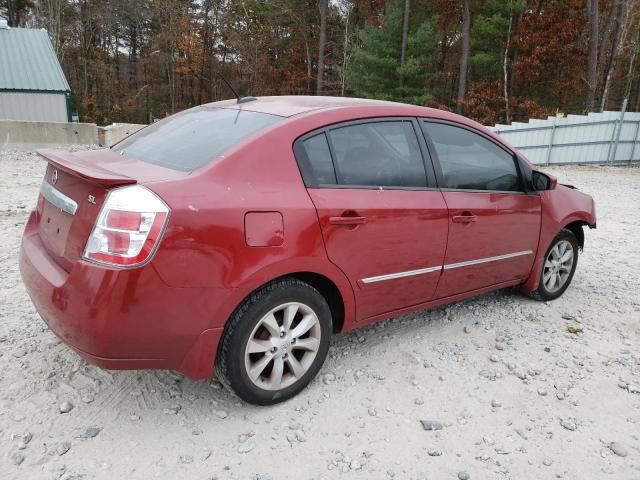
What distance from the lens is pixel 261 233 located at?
2.48 metres

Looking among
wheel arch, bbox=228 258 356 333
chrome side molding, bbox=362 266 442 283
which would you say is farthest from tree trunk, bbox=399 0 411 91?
wheel arch, bbox=228 258 356 333

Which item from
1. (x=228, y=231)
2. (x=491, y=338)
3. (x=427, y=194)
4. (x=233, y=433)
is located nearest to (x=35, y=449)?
(x=233, y=433)

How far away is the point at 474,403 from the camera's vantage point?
9.53ft

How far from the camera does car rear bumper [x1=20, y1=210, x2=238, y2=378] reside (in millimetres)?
2205

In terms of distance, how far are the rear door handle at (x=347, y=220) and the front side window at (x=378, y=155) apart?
21 centimetres

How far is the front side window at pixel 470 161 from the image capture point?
11.1 ft

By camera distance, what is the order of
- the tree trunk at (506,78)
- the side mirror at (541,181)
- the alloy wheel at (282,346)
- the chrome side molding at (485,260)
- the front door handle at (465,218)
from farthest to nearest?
the tree trunk at (506,78), the side mirror at (541,181), the chrome side molding at (485,260), the front door handle at (465,218), the alloy wheel at (282,346)

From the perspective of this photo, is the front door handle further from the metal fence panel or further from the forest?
the forest

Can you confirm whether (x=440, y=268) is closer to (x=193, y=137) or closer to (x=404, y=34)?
(x=193, y=137)

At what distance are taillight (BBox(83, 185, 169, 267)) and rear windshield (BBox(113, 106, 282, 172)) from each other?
1.13 ft

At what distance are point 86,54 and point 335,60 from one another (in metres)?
18.4

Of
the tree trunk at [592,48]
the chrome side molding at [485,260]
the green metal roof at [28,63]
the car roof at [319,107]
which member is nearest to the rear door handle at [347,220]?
the car roof at [319,107]

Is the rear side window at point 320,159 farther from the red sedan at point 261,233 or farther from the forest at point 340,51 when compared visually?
the forest at point 340,51

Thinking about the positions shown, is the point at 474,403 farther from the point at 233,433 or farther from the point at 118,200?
the point at 118,200
